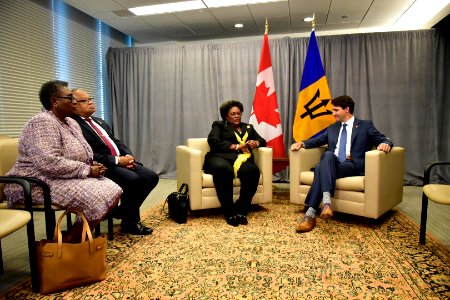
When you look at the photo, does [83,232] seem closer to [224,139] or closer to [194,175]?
[194,175]

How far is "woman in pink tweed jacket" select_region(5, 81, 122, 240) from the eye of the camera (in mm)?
1896

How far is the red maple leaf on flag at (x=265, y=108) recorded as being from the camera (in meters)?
4.11

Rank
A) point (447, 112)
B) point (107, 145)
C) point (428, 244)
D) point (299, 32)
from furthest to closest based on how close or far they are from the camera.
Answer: point (299, 32)
point (447, 112)
point (107, 145)
point (428, 244)

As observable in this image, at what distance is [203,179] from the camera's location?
3.05 metres

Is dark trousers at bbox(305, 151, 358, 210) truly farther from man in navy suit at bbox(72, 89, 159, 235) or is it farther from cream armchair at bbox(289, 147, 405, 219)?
man in navy suit at bbox(72, 89, 159, 235)

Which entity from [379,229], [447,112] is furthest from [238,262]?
[447,112]

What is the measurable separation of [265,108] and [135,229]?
89.1 inches

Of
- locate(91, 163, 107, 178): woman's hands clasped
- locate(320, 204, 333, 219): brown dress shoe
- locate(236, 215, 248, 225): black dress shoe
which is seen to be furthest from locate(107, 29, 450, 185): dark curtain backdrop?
locate(91, 163, 107, 178): woman's hands clasped

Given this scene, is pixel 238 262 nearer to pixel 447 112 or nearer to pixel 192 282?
pixel 192 282

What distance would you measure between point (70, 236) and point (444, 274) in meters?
2.16

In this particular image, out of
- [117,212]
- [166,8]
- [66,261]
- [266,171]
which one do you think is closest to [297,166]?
[266,171]

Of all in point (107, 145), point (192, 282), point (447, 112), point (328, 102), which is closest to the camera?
point (192, 282)

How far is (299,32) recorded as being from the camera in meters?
5.46

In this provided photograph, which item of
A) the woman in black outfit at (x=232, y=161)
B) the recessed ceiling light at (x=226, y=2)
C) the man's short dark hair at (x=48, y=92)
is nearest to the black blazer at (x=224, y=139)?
the woman in black outfit at (x=232, y=161)
